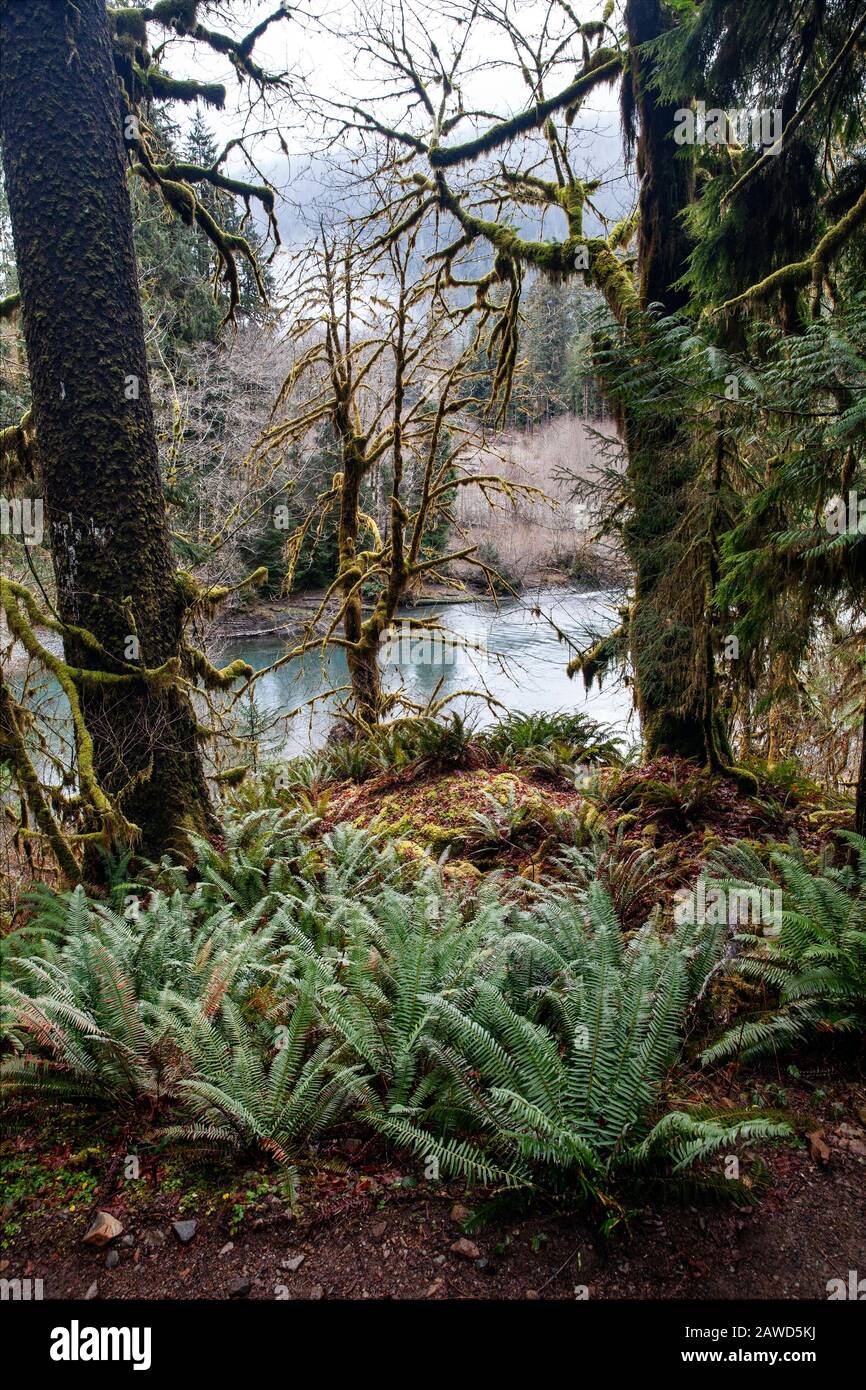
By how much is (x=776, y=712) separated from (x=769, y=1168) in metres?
5.74

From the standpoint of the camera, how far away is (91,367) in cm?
394

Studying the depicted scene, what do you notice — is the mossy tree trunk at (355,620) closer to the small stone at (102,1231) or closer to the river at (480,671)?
the river at (480,671)

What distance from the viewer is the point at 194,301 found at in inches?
542

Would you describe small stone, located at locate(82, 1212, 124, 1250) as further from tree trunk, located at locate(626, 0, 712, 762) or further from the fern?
tree trunk, located at locate(626, 0, 712, 762)

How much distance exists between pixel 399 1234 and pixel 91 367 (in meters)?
4.32

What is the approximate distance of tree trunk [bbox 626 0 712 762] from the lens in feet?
16.7

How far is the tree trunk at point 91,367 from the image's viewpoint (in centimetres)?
382

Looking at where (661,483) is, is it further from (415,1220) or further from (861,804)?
(415,1220)

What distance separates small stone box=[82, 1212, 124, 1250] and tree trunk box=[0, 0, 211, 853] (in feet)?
8.18

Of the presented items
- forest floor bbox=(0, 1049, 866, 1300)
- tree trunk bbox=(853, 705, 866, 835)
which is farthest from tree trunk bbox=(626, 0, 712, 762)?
forest floor bbox=(0, 1049, 866, 1300)

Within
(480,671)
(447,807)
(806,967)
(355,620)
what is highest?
(355,620)

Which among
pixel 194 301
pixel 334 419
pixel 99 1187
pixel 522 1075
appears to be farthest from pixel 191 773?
pixel 194 301

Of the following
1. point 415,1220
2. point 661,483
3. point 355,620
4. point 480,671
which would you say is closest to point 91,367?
point 661,483

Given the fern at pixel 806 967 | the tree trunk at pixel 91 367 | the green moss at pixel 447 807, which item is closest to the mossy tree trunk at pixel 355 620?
the green moss at pixel 447 807
